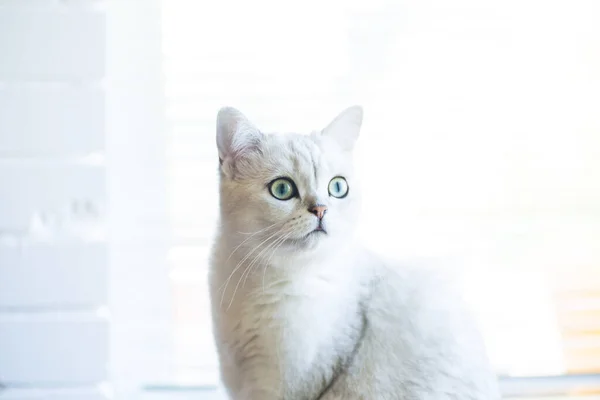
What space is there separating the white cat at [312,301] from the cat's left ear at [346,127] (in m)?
0.03

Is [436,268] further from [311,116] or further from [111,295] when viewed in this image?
[111,295]

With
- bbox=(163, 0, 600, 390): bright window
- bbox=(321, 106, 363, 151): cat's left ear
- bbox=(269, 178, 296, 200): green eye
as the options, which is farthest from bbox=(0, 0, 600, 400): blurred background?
bbox=(269, 178, 296, 200): green eye

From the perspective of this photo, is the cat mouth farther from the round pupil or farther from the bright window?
the bright window

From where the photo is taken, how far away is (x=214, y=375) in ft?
4.02

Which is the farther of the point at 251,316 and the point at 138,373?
the point at 138,373

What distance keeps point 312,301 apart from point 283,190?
7.0 inches

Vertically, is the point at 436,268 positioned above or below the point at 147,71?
below

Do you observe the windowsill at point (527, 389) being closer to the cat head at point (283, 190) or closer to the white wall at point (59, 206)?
the white wall at point (59, 206)

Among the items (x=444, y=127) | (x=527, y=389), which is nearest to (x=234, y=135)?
(x=444, y=127)

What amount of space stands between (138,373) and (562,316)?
37.5 inches

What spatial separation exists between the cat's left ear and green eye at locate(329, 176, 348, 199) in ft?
0.28

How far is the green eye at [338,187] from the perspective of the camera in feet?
2.88

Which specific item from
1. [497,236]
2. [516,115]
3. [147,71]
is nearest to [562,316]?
[497,236]

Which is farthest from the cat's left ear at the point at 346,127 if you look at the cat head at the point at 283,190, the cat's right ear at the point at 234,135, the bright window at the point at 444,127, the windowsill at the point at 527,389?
the windowsill at the point at 527,389
